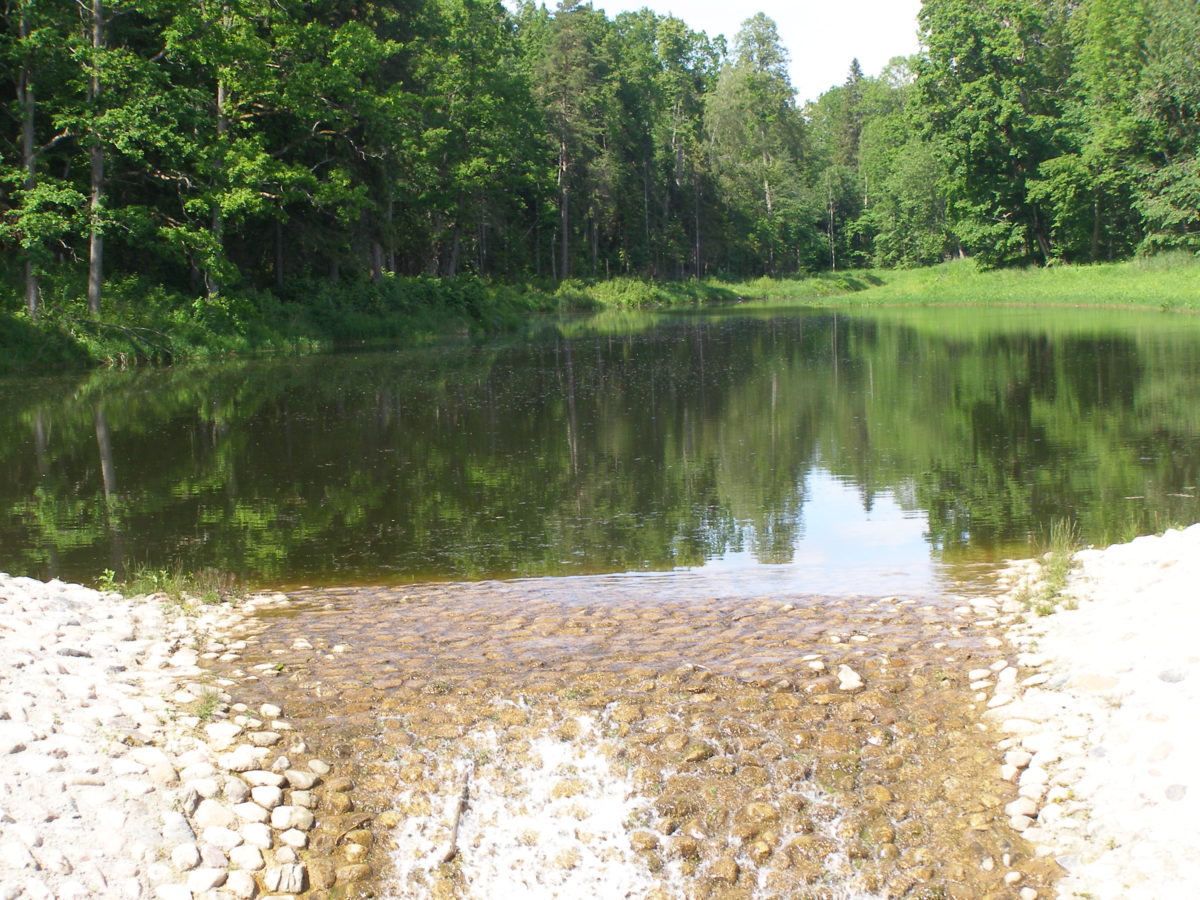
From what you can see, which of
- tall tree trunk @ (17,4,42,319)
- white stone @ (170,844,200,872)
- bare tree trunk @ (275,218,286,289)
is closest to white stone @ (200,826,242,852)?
white stone @ (170,844,200,872)

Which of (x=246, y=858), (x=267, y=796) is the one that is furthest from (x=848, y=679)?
(x=246, y=858)

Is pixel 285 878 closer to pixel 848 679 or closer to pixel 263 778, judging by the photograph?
pixel 263 778

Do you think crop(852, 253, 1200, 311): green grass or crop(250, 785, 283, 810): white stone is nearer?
crop(250, 785, 283, 810): white stone

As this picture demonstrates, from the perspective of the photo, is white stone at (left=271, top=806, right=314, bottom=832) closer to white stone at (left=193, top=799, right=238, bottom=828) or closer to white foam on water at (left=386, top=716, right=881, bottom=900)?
white stone at (left=193, top=799, right=238, bottom=828)

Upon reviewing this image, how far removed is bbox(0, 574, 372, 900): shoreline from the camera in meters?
4.57

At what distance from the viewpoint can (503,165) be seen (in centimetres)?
5781

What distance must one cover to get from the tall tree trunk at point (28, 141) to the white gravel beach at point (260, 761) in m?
25.7

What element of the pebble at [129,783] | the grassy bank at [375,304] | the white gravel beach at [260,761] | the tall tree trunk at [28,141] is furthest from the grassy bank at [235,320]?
the white gravel beach at [260,761]

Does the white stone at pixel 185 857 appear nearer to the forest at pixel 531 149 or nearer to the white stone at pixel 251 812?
the white stone at pixel 251 812

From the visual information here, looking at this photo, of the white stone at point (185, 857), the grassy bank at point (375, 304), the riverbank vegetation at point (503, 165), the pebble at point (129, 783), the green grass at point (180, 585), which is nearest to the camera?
the pebble at point (129, 783)

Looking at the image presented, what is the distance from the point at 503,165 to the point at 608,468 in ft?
151

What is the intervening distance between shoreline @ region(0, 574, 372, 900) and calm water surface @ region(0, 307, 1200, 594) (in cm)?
349

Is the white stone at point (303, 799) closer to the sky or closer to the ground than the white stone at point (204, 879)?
closer to the sky

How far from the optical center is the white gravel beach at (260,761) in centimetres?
457
